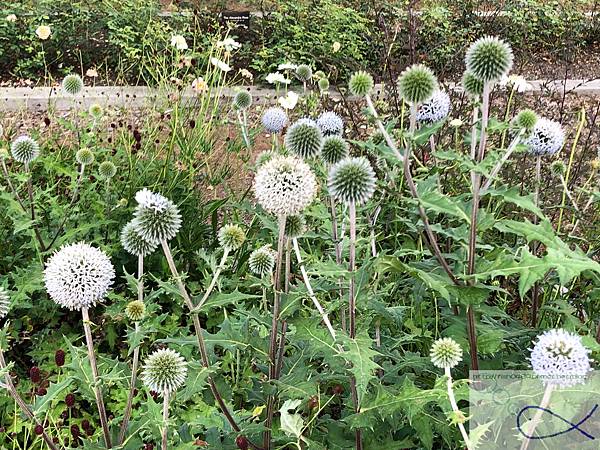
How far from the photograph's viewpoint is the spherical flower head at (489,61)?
Answer: 1815mm

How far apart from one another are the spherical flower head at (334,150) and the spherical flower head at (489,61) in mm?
403

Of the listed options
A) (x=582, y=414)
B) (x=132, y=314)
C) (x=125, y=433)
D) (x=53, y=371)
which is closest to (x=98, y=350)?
(x=53, y=371)

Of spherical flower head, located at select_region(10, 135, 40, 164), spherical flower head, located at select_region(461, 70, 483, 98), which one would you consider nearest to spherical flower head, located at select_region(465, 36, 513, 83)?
spherical flower head, located at select_region(461, 70, 483, 98)

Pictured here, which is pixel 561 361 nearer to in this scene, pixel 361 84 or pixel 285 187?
pixel 285 187

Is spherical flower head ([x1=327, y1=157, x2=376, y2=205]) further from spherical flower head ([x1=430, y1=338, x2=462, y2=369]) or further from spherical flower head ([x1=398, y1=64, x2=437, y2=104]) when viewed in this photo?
spherical flower head ([x1=430, y1=338, x2=462, y2=369])

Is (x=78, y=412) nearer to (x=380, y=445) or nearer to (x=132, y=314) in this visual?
(x=132, y=314)

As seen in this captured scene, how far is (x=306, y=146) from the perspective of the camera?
201 cm

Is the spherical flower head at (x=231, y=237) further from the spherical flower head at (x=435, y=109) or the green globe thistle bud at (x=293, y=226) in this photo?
the spherical flower head at (x=435, y=109)

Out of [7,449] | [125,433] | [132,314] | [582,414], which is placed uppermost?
[132,314]

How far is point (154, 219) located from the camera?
1.72 metres

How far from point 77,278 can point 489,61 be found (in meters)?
1.21

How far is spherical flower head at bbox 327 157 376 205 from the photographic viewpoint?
175 cm

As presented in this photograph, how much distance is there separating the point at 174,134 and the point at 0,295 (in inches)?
67.4

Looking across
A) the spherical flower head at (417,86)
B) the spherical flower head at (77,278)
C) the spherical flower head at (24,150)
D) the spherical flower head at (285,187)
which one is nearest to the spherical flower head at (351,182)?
the spherical flower head at (285,187)
